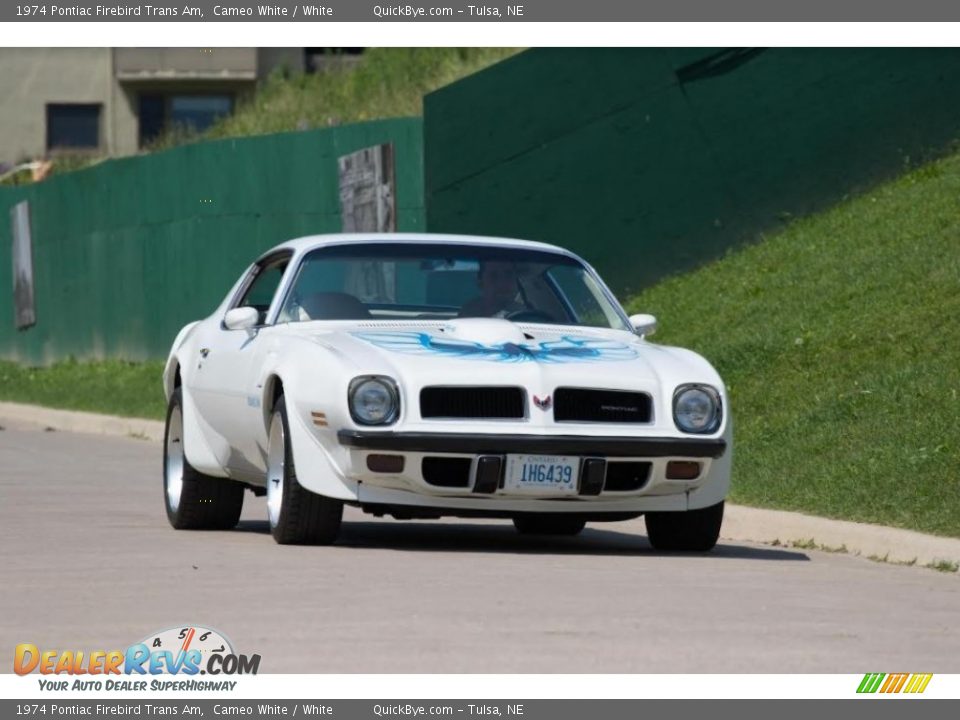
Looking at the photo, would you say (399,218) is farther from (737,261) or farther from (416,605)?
(416,605)

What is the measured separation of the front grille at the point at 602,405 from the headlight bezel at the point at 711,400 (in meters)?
0.13

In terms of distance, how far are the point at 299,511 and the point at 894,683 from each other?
4063 mm

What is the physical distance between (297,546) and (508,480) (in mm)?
1125

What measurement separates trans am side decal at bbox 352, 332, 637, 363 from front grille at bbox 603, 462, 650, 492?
1.71 feet

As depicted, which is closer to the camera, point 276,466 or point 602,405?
point 602,405

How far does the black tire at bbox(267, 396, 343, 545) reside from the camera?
10430 millimetres

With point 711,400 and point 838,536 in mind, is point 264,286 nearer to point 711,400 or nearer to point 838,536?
point 711,400

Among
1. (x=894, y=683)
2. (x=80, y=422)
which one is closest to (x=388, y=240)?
(x=894, y=683)

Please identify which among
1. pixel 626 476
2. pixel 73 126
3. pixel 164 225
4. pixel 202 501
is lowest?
pixel 202 501

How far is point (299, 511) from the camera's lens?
10.5 meters

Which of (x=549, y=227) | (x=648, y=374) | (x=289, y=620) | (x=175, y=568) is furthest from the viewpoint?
(x=549, y=227)

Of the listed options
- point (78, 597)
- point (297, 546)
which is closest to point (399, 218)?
point (297, 546)
